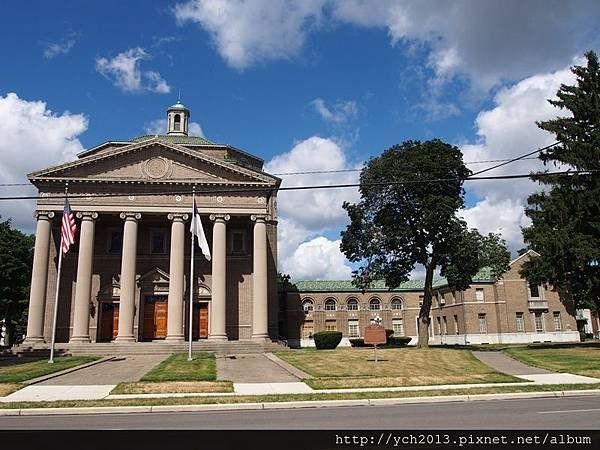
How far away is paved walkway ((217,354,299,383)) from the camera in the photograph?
21542 millimetres

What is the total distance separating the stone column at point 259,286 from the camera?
127 feet

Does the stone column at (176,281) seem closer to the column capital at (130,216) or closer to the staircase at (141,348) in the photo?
the staircase at (141,348)

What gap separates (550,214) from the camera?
3575 centimetres

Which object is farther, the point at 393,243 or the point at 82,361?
the point at 393,243

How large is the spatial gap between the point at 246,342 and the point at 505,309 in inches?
1593

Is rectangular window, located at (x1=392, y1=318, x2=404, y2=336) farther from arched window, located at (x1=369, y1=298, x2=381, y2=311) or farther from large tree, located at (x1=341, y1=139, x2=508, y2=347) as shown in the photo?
large tree, located at (x1=341, y1=139, x2=508, y2=347)

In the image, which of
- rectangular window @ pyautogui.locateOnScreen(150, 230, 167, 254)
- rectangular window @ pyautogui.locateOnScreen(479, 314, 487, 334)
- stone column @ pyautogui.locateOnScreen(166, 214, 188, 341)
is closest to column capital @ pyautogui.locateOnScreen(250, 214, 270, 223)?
stone column @ pyautogui.locateOnScreen(166, 214, 188, 341)

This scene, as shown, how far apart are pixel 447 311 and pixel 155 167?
4723 cm

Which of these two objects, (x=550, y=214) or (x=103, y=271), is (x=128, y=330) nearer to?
(x=103, y=271)

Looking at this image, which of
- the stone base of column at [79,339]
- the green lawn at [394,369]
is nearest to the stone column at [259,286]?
the green lawn at [394,369]

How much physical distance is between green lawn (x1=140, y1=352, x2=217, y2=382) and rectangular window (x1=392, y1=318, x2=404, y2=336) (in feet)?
149

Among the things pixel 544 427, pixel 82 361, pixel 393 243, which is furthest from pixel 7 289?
pixel 544 427

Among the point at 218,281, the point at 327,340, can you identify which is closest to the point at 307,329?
the point at 327,340

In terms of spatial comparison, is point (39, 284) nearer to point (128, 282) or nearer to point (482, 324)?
point (128, 282)
